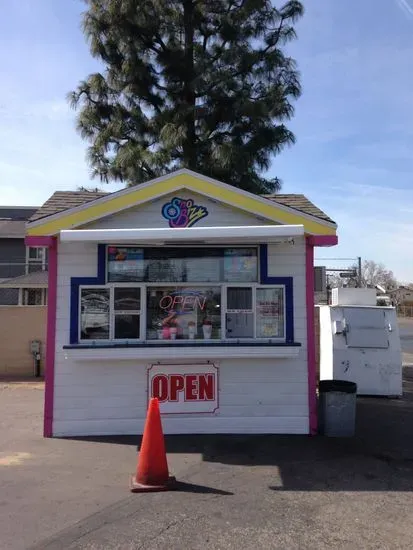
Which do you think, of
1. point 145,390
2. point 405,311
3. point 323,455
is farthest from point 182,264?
point 405,311

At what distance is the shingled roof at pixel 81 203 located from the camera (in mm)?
7766

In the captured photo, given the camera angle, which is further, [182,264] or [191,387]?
[182,264]

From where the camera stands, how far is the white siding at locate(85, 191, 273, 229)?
7.89 metres

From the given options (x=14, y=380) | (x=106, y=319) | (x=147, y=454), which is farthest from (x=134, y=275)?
(x=14, y=380)

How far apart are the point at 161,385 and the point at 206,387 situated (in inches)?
24.0

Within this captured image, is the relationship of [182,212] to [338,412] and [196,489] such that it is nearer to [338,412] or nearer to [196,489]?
[338,412]

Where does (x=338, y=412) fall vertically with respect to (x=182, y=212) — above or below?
below

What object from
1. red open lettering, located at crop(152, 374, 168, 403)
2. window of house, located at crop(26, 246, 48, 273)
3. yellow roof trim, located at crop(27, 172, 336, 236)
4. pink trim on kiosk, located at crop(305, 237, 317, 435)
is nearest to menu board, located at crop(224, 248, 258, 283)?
yellow roof trim, located at crop(27, 172, 336, 236)

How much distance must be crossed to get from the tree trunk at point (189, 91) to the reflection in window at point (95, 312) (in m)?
6.79

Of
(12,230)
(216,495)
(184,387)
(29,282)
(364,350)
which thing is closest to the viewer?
(216,495)

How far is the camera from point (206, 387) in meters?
7.73

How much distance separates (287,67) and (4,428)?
36.9ft

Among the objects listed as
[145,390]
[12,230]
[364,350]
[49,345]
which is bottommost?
[145,390]

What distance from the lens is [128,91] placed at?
1468 cm
